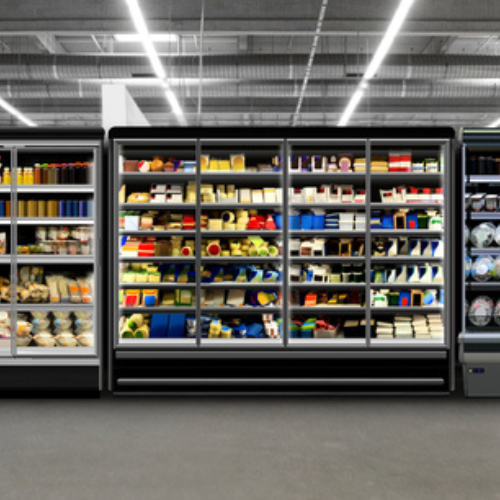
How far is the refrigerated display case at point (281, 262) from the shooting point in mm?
5590

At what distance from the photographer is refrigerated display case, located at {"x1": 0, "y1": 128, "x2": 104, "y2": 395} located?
5617 millimetres

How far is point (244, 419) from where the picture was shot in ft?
16.3

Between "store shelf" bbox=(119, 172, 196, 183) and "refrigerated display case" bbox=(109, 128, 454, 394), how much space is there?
0.07 feet

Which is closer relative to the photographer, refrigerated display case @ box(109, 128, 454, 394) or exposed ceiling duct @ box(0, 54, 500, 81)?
refrigerated display case @ box(109, 128, 454, 394)

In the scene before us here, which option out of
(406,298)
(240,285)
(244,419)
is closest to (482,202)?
(406,298)

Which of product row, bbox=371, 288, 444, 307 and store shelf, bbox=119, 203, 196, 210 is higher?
store shelf, bbox=119, 203, 196, 210

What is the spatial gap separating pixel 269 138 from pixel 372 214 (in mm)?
1396

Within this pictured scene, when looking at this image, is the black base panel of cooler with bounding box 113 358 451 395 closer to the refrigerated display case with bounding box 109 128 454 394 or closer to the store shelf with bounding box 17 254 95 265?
the refrigerated display case with bounding box 109 128 454 394

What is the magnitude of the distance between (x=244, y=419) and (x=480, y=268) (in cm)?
286

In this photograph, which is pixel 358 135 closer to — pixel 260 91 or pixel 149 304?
pixel 149 304

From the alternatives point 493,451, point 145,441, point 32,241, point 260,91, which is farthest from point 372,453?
point 260,91

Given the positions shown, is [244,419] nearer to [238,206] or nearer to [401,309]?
[401,309]

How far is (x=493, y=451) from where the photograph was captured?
4191 mm

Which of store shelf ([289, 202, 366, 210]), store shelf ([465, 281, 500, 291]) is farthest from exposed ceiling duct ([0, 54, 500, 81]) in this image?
store shelf ([465, 281, 500, 291])
